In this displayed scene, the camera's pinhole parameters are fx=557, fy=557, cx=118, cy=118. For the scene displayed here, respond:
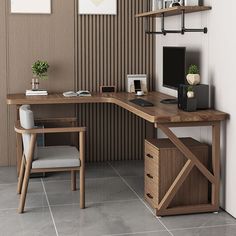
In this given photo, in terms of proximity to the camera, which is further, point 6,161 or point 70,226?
point 6,161

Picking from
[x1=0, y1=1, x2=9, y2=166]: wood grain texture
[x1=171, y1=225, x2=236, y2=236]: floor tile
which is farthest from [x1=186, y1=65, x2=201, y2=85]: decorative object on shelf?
[x1=0, y1=1, x2=9, y2=166]: wood grain texture

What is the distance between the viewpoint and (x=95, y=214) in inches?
167

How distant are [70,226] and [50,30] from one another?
2.49 m

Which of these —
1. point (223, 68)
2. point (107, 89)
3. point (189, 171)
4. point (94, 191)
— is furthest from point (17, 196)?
point (223, 68)

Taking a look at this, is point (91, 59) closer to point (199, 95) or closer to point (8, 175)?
point (8, 175)

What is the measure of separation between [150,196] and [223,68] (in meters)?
1.15

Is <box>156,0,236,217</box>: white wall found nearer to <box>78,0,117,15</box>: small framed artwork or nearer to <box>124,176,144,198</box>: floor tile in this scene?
<box>124,176,144,198</box>: floor tile

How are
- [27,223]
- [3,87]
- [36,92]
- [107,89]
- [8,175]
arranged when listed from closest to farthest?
[27,223], [8,175], [36,92], [3,87], [107,89]

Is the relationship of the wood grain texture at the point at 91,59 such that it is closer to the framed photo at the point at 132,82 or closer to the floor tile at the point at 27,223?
the framed photo at the point at 132,82

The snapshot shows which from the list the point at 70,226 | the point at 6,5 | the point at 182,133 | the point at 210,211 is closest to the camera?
the point at 70,226

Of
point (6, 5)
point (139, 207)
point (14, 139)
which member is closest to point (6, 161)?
point (14, 139)

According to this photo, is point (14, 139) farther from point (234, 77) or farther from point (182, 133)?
point (234, 77)

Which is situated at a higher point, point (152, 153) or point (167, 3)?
point (167, 3)

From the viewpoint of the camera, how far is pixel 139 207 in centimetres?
441
